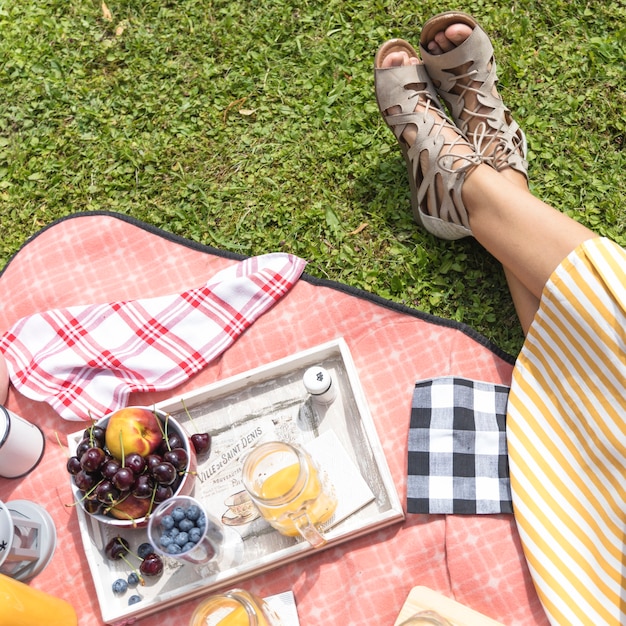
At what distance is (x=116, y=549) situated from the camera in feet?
5.09

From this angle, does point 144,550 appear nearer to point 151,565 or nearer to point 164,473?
point 151,565

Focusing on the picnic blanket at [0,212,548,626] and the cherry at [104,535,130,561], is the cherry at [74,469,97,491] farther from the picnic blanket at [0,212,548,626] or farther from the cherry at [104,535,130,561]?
the picnic blanket at [0,212,548,626]

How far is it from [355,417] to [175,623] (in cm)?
68

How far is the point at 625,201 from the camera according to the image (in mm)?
2021

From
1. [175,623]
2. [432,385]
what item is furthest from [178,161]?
[175,623]

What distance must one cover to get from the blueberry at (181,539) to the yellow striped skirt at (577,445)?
→ 776 mm

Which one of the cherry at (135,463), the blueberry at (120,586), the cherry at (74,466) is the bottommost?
the blueberry at (120,586)

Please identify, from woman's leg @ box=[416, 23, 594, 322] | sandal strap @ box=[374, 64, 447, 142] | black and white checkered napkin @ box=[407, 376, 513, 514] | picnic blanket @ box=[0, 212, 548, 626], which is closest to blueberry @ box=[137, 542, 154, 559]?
picnic blanket @ box=[0, 212, 548, 626]

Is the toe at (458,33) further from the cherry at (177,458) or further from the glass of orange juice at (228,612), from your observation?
the glass of orange juice at (228,612)

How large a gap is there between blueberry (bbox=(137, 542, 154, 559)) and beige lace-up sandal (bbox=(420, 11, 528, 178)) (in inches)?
56.0

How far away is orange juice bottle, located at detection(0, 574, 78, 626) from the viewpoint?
4.32 ft

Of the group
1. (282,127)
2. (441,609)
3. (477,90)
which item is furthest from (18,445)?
(477,90)

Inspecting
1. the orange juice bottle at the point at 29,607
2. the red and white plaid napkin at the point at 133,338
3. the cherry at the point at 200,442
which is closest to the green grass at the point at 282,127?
A: the red and white plaid napkin at the point at 133,338

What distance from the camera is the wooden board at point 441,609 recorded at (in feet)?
4.88
